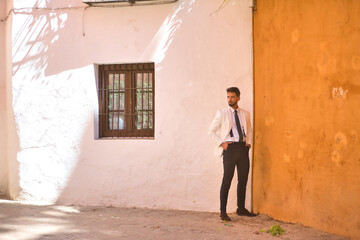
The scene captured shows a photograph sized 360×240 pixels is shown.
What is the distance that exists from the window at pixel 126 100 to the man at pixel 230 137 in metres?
1.53

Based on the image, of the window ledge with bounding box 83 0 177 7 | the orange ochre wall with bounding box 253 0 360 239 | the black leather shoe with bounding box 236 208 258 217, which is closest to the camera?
the orange ochre wall with bounding box 253 0 360 239

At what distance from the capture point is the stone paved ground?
5070 mm

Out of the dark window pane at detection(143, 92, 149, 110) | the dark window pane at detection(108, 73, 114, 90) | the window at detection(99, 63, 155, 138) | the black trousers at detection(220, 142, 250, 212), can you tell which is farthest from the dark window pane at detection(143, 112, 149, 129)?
the black trousers at detection(220, 142, 250, 212)

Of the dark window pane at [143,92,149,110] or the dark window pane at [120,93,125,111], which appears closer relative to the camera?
the dark window pane at [143,92,149,110]

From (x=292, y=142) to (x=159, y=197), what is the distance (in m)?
2.27

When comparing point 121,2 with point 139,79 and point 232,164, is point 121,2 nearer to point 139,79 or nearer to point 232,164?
point 139,79

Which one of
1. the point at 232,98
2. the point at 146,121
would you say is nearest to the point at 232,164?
the point at 232,98

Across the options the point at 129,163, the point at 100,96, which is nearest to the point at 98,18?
the point at 100,96

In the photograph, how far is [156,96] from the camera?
22.3 feet

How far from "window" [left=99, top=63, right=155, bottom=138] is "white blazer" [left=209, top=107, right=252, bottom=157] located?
148cm

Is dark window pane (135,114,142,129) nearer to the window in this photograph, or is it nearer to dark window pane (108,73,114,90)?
the window

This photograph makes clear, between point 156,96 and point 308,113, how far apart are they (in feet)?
8.00

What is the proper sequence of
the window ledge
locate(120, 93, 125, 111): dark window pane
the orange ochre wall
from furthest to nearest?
locate(120, 93, 125, 111): dark window pane < the window ledge < the orange ochre wall

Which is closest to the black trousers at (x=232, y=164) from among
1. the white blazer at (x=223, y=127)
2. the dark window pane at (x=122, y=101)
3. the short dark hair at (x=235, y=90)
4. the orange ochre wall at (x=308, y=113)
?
the white blazer at (x=223, y=127)
